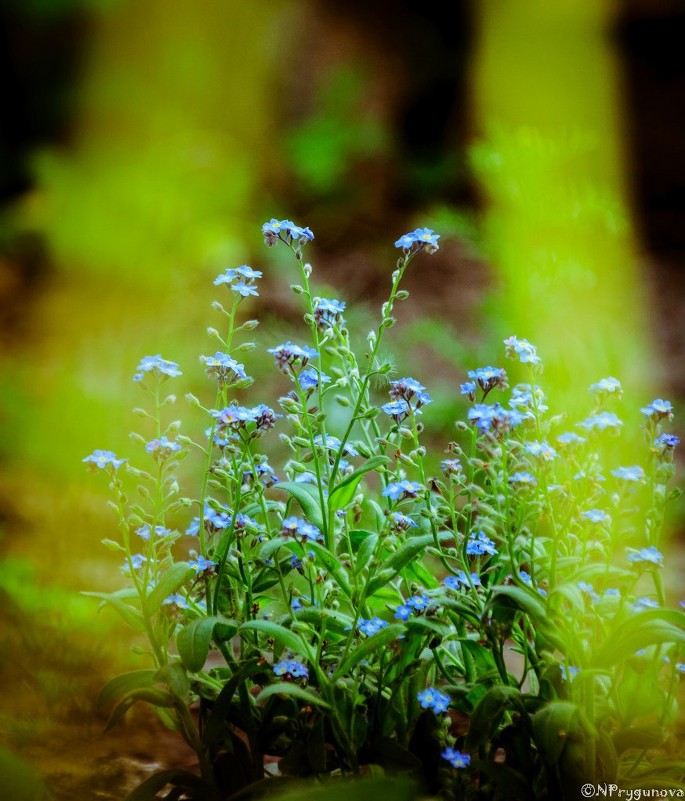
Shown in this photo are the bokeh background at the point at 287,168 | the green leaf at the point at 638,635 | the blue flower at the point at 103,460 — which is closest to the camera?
the green leaf at the point at 638,635

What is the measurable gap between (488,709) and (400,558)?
141mm

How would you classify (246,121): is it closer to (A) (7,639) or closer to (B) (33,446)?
(B) (33,446)

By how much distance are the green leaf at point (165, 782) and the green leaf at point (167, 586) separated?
15 centimetres

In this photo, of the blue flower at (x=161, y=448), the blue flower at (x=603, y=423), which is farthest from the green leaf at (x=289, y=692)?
the blue flower at (x=603, y=423)

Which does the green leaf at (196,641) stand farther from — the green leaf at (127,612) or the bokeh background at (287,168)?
the bokeh background at (287,168)

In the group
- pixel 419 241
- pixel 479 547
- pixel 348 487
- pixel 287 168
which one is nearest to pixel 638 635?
pixel 479 547

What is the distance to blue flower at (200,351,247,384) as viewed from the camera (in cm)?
74

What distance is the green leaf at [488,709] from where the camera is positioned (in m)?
0.67

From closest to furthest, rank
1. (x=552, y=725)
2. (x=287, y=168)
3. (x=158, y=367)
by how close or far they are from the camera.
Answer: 1. (x=552, y=725)
2. (x=158, y=367)
3. (x=287, y=168)

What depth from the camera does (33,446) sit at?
1979 millimetres

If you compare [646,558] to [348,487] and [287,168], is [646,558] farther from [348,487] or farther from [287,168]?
[287,168]

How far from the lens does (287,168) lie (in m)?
2.86

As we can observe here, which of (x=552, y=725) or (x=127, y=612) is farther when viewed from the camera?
(x=127, y=612)

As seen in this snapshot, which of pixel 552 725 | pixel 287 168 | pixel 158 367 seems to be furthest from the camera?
pixel 287 168
